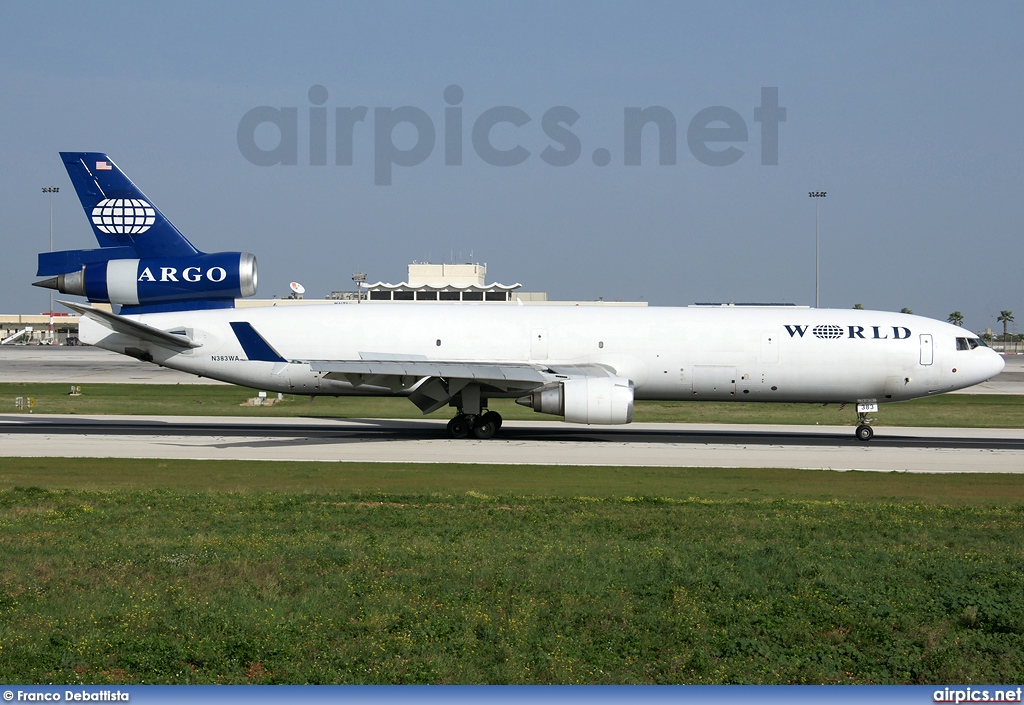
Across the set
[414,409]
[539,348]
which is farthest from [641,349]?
[414,409]

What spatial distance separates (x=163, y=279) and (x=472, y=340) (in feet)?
34.6

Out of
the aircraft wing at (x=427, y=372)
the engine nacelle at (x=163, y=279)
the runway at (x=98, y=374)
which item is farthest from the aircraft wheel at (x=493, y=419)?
the runway at (x=98, y=374)

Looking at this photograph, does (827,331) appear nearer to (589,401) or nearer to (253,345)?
(589,401)

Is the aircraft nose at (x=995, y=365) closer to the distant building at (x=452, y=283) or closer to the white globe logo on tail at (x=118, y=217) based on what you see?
the white globe logo on tail at (x=118, y=217)

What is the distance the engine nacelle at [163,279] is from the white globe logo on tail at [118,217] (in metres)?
1.08

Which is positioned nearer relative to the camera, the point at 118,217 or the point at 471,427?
the point at 471,427

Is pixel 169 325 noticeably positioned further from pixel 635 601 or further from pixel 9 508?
pixel 635 601

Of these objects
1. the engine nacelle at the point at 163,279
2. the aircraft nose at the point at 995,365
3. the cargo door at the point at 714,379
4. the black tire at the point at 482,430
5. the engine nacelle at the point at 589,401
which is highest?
the engine nacelle at the point at 163,279

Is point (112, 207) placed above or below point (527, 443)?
above

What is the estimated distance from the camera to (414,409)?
4281cm

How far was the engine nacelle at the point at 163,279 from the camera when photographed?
101ft

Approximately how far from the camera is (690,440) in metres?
30.4

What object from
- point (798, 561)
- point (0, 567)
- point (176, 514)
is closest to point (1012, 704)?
point (798, 561)

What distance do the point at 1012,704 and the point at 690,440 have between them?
78.8 feet
